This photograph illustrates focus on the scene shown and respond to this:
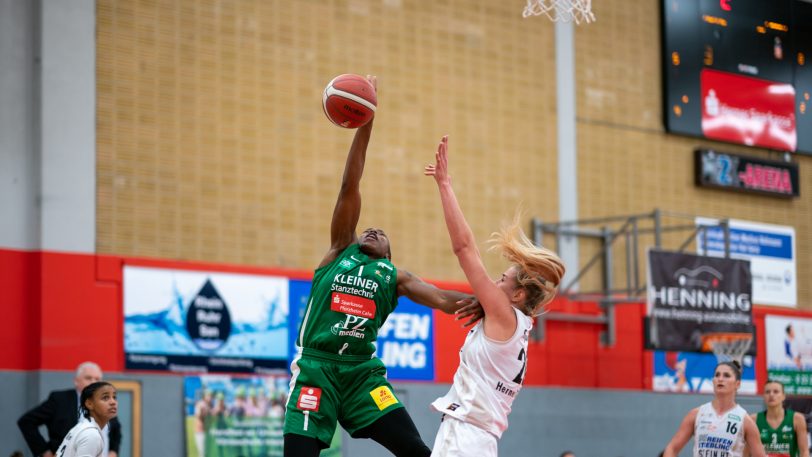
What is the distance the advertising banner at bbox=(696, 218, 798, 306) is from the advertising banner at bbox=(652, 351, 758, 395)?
4.47 ft

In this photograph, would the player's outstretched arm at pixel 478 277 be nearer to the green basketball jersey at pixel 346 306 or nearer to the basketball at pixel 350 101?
the green basketball jersey at pixel 346 306

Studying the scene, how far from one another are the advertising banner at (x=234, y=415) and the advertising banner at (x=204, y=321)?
18cm

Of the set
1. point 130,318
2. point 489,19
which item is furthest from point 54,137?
point 489,19

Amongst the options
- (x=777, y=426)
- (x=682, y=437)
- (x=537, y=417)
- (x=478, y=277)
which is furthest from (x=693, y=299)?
(x=478, y=277)

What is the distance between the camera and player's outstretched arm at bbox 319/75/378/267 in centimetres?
766

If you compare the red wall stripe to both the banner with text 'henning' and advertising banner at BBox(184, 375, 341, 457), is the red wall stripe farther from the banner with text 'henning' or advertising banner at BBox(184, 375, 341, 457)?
the banner with text 'henning'

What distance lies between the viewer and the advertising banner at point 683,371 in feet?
56.5

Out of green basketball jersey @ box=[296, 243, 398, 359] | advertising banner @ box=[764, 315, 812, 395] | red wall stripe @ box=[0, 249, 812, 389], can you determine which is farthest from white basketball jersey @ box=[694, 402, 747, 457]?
advertising banner @ box=[764, 315, 812, 395]

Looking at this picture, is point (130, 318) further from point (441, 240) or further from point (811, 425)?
point (811, 425)

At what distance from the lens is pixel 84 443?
739 cm

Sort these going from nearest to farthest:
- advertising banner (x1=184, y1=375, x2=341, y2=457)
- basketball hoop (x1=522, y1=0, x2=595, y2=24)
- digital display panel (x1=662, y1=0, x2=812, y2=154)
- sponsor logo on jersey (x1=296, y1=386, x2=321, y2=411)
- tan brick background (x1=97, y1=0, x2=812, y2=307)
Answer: sponsor logo on jersey (x1=296, y1=386, x2=321, y2=411), basketball hoop (x1=522, y1=0, x2=595, y2=24), advertising banner (x1=184, y1=375, x2=341, y2=457), tan brick background (x1=97, y1=0, x2=812, y2=307), digital display panel (x1=662, y1=0, x2=812, y2=154)

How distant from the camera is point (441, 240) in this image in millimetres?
15648

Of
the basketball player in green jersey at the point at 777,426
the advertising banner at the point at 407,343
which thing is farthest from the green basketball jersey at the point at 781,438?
the advertising banner at the point at 407,343

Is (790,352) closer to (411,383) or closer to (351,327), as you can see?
(411,383)
